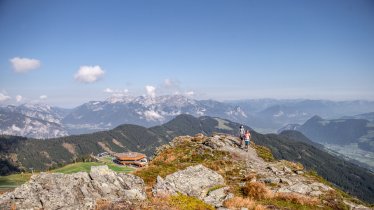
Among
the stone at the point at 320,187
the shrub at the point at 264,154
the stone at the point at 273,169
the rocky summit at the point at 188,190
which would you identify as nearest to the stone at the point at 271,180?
the rocky summit at the point at 188,190

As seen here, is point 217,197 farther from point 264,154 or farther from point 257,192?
point 264,154

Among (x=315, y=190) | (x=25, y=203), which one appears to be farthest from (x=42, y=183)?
(x=315, y=190)

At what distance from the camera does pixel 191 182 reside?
3047cm

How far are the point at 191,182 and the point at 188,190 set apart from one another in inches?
62.4

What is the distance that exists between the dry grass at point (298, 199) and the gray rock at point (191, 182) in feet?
23.7

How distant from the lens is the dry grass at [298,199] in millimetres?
24969

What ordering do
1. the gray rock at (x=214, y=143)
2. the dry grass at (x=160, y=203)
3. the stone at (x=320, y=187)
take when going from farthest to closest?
1. the gray rock at (x=214, y=143)
2. the stone at (x=320, y=187)
3. the dry grass at (x=160, y=203)

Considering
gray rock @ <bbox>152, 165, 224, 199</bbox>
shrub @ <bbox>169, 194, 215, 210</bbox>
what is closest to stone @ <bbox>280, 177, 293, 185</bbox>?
gray rock @ <bbox>152, 165, 224, 199</bbox>

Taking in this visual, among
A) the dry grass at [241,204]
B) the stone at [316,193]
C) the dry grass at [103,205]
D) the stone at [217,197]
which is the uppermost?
the dry grass at [103,205]

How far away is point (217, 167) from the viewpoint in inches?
1483

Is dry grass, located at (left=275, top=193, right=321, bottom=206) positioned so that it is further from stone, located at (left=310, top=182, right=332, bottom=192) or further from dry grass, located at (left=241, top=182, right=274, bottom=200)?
stone, located at (left=310, top=182, right=332, bottom=192)

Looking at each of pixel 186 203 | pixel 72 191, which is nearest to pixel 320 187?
pixel 186 203

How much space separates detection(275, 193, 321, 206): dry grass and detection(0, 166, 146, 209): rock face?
1238cm

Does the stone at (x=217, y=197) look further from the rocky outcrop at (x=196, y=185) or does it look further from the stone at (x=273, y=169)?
the stone at (x=273, y=169)
